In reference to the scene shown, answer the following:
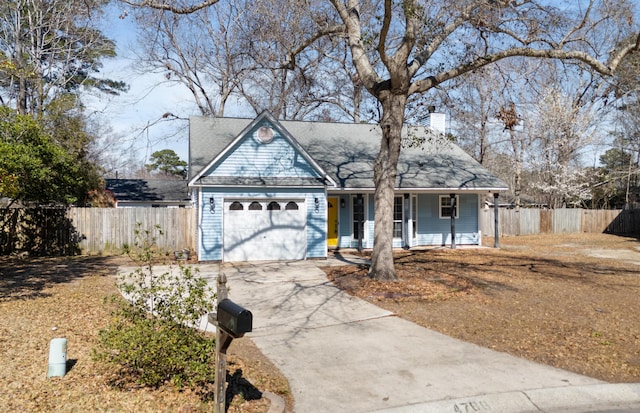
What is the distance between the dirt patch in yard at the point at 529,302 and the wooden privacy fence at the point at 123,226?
7.73 m

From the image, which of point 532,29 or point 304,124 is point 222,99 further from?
point 532,29

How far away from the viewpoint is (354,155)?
68.4 feet

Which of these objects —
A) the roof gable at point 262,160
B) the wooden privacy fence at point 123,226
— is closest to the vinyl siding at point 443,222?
the roof gable at point 262,160

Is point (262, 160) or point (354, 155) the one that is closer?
point (262, 160)

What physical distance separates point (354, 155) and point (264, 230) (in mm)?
6424

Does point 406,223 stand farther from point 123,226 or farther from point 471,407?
point 471,407

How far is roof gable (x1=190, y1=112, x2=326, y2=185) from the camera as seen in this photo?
15.9m

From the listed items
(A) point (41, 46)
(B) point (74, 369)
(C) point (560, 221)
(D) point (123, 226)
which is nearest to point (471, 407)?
(B) point (74, 369)

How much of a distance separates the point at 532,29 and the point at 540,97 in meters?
23.3

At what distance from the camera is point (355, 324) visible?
8.21m

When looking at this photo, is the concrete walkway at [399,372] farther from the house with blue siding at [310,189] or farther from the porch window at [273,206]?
the porch window at [273,206]

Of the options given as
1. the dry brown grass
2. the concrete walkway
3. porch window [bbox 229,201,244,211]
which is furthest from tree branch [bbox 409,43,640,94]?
the dry brown grass

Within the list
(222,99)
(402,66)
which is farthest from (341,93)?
(402,66)

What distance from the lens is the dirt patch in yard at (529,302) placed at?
6.74 metres
